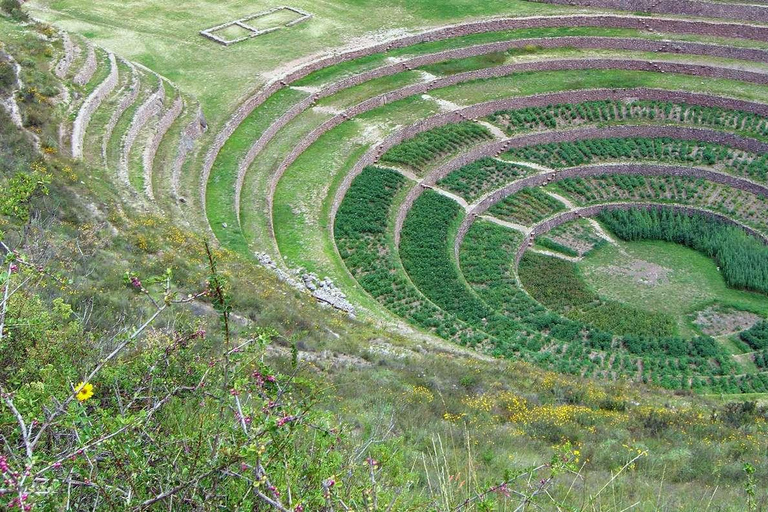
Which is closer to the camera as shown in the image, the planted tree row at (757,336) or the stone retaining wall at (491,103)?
the planted tree row at (757,336)

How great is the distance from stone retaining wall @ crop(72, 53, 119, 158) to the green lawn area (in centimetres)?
2214

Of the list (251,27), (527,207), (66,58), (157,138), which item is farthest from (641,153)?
(66,58)

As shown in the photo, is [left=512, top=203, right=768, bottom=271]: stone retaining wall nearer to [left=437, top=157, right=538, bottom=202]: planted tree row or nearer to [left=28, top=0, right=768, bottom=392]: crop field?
[left=28, top=0, right=768, bottom=392]: crop field

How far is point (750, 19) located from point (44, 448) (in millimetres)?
49597

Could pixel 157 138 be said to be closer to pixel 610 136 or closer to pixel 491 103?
pixel 491 103

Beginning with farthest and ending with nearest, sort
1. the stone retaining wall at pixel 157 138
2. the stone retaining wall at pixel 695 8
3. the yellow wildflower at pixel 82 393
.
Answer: the stone retaining wall at pixel 695 8 < the stone retaining wall at pixel 157 138 < the yellow wildflower at pixel 82 393

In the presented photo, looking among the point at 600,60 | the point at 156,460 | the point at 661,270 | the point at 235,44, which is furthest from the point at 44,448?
the point at 600,60

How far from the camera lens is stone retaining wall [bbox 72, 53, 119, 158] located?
29477 mm

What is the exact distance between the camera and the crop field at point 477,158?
96.6 ft

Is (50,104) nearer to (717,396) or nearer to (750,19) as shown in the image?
(717,396)

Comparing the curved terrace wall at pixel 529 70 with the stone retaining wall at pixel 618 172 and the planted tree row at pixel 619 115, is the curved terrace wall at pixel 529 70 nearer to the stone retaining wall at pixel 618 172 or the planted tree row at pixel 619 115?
the planted tree row at pixel 619 115

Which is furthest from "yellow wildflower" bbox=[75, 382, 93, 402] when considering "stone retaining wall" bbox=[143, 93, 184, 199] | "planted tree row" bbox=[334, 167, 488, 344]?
"stone retaining wall" bbox=[143, 93, 184, 199]

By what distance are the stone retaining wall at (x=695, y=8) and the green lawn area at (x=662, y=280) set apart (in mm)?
19817

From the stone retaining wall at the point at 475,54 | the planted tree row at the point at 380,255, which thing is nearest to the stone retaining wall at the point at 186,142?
the stone retaining wall at the point at 475,54
